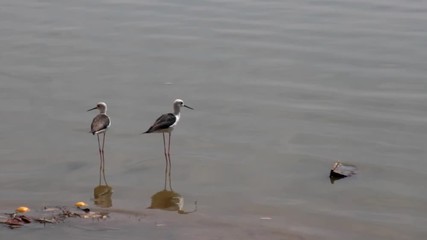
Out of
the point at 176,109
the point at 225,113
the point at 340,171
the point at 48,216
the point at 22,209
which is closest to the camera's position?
the point at 48,216

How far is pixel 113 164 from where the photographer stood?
40.2ft

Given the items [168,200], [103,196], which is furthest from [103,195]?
[168,200]

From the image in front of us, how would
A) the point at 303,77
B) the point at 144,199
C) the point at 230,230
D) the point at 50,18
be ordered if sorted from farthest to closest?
the point at 50,18 → the point at 303,77 → the point at 144,199 → the point at 230,230

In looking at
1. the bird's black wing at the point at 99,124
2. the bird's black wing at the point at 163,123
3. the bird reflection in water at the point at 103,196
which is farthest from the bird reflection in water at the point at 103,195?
the bird's black wing at the point at 163,123

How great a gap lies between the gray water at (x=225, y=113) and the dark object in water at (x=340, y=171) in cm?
13

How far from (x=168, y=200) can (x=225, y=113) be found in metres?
3.08

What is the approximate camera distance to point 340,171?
11984 mm

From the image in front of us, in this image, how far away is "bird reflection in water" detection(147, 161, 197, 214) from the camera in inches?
438

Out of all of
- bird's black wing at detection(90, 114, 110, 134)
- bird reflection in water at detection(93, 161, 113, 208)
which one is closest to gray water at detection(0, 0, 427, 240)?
bird reflection in water at detection(93, 161, 113, 208)

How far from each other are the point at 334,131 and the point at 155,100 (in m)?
3.03

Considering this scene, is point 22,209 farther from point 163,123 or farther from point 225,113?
point 225,113

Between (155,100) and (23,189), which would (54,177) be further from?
(155,100)

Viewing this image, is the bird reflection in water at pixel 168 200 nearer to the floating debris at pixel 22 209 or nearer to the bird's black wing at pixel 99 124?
the bird's black wing at pixel 99 124

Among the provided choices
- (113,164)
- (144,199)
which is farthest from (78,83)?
(144,199)
